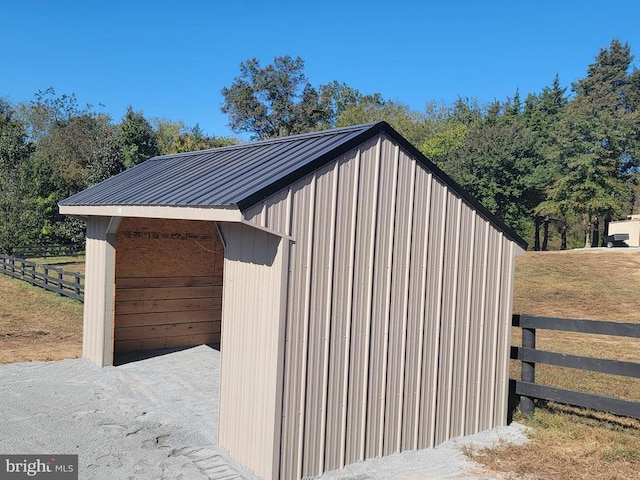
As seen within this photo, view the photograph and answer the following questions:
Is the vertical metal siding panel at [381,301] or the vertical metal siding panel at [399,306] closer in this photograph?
the vertical metal siding panel at [381,301]

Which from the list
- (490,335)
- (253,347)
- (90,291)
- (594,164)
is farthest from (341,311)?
(594,164)

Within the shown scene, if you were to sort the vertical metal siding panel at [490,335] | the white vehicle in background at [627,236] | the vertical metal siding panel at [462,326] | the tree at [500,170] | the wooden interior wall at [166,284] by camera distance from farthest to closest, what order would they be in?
the tree at [500,170]
the white vehicle in background at [627,236]
the wooden interior wall at [166,284]
the vertical metal siding panel at [490,335]
the vertical metal siding panel at [462,326]

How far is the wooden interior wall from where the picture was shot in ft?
28.6

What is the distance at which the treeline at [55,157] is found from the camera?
73.6ft

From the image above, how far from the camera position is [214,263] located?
9727 millimetres

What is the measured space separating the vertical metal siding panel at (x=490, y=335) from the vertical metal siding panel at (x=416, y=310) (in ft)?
3.08

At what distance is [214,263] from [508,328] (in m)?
5.41

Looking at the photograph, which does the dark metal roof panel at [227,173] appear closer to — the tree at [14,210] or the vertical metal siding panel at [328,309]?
the vertical metal siding panel at [328,309]

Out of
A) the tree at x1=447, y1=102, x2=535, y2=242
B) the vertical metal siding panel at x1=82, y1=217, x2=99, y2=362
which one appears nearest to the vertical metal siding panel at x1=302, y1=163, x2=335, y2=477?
the vertical metal siding panel at x1=82, y1=217, x2=99, y2=362

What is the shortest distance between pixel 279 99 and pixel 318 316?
4366cm

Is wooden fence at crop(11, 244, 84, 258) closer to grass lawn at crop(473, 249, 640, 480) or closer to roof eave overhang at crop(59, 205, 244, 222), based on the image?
roof eave overhang at crop(59, 205, 244, 222)

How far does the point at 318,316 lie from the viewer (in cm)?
462

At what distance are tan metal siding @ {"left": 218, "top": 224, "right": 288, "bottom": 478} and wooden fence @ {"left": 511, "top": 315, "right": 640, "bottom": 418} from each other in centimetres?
300

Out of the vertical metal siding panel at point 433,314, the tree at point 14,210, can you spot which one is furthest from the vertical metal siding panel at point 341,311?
the tree at point 14,210
